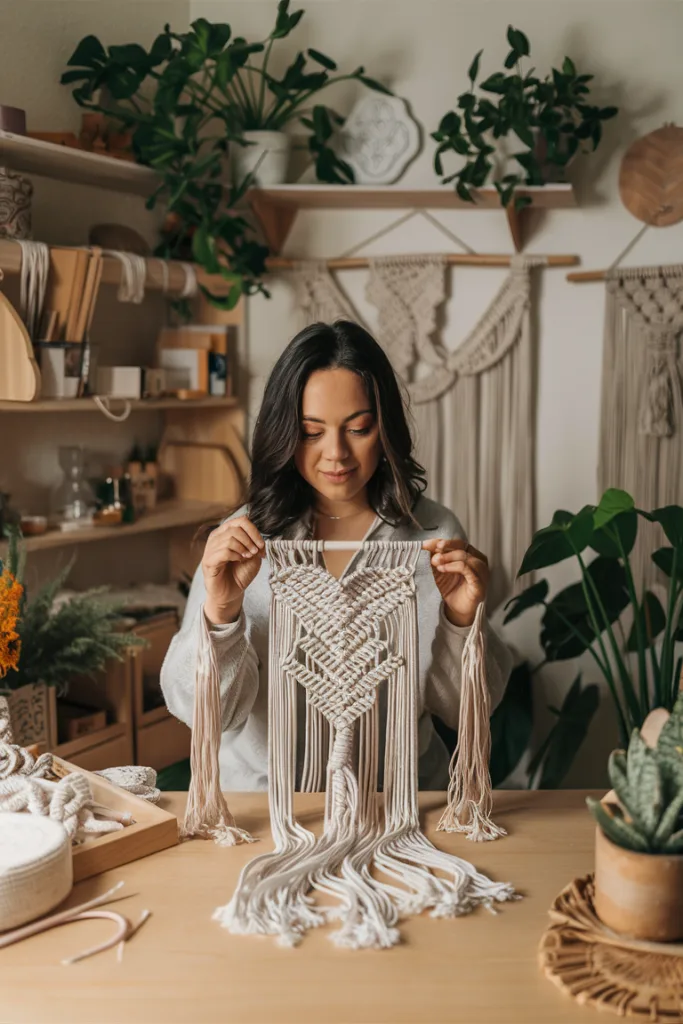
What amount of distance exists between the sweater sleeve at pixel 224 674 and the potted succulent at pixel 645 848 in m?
0.61

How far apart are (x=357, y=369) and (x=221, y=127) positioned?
194cm

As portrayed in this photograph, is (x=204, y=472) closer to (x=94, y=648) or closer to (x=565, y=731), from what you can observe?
(x=94, y=648)

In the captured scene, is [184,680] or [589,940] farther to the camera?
[184,680]

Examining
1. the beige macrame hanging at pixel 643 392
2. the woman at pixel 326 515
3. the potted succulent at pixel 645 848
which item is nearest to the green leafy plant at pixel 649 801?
the potted succulent at pixel 645 848

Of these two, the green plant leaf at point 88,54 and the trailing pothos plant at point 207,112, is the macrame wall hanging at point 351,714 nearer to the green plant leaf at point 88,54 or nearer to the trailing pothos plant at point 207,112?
the trailing pothos plant at point 207,112

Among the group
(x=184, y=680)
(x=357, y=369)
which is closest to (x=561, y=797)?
(x=184, y=680)

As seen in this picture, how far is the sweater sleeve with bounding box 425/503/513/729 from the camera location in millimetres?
1579

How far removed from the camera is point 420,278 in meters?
3.04

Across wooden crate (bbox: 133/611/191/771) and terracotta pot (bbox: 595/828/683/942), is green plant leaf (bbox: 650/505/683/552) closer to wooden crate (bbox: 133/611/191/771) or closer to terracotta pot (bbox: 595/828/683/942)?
terracotta pot (bbox: 595/828/683/942)

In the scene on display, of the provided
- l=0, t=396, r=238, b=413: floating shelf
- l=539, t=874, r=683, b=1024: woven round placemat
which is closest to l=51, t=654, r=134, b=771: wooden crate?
l=0, t=396, r=238, b=413: floating shelf

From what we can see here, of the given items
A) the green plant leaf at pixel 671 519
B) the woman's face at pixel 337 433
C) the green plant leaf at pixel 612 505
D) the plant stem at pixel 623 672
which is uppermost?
the woman's face at pixel 337 433

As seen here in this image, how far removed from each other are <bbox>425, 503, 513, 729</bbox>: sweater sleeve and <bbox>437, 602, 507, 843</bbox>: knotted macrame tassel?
0.13 meters

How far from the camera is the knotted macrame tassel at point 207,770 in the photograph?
134 cm

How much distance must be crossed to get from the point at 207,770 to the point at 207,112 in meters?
2.45
